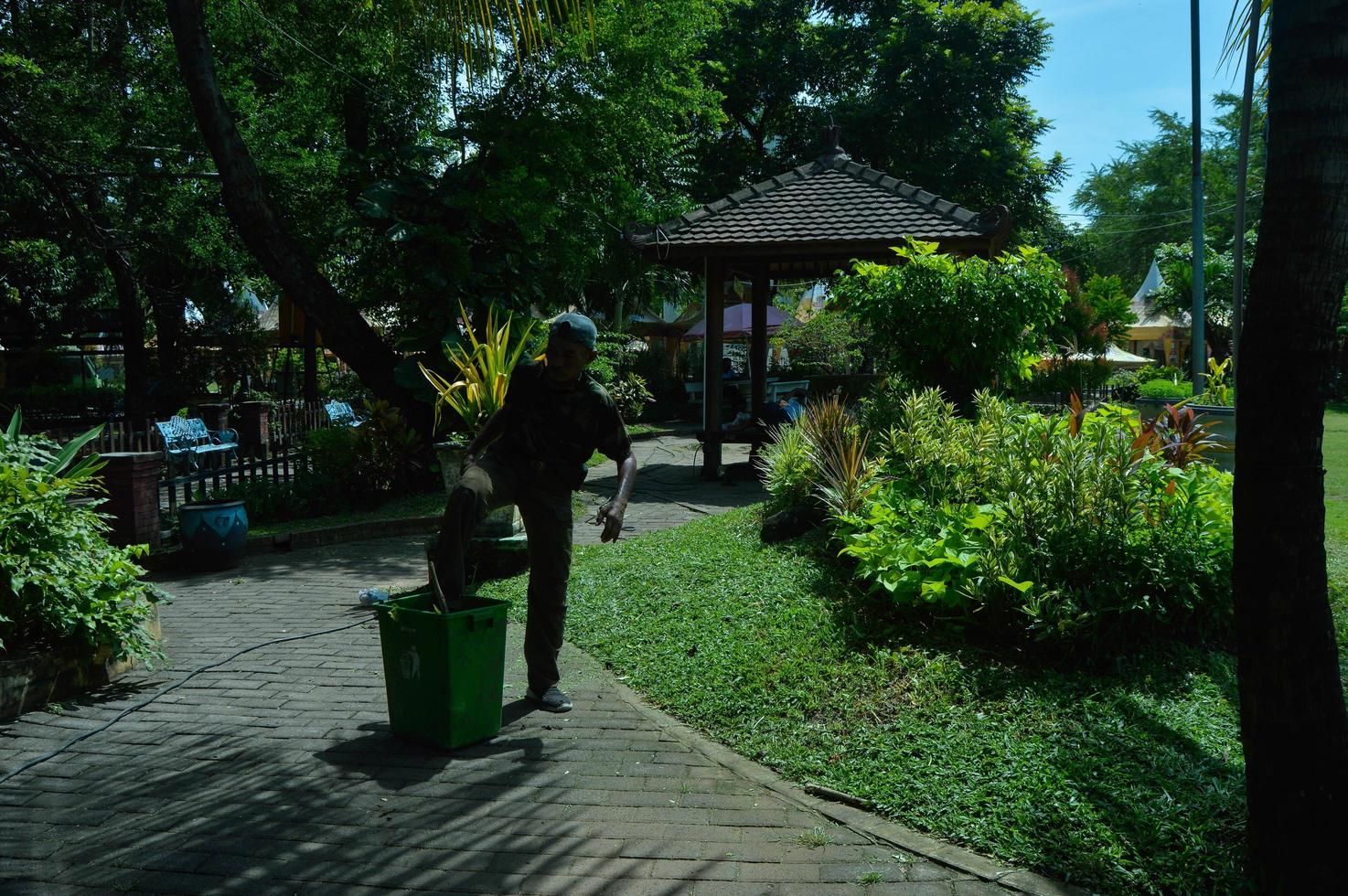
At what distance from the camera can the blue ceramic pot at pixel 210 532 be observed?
32.4 feet

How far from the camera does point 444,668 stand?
4891 millimetres

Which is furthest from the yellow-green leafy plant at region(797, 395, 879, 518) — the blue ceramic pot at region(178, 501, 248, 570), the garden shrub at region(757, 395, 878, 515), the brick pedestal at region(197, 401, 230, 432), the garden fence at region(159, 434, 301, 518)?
the brick pedestal at region(197, 401, 230, 432)

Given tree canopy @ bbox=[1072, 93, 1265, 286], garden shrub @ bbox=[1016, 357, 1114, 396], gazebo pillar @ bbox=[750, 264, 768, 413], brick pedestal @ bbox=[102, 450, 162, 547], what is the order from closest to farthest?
brick pedestal @ bbox=[102, 450, 162, 547], gazebo pillar @ bbox=[750, 264, 768, 413], garden shrub @ bbox=[1016, 357, 1114, 396], tree canopy @ bbox=[1072, 93, 1265, 286]

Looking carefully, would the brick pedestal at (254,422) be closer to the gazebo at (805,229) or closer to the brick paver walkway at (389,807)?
the gazebo at (805,229)

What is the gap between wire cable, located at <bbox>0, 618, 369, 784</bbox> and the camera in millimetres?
4935

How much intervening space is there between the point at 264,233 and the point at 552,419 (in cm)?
879

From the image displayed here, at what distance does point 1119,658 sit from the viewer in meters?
5.16

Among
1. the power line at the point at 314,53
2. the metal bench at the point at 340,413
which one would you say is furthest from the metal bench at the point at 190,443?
the power line at the point at 314,53

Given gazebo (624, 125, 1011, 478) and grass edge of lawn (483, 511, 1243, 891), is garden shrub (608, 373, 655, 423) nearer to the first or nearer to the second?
gazebo (624, 125, 1011, 478)

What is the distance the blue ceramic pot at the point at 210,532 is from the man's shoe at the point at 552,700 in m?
5.46

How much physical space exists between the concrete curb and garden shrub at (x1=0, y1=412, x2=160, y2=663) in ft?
10.4

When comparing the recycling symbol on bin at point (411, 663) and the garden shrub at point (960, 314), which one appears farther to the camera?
the garden shrub at point (960, 314)

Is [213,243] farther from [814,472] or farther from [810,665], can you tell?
[810,665]

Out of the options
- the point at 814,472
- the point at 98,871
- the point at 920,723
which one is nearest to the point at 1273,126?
the point at 920,723
